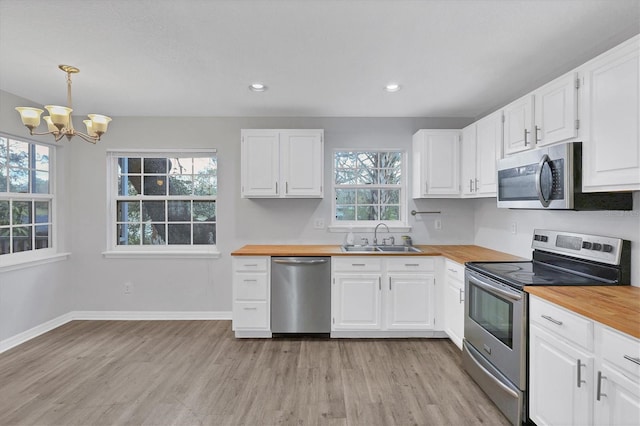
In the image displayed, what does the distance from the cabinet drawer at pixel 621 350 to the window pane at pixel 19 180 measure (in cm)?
483

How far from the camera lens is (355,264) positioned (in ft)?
10.9

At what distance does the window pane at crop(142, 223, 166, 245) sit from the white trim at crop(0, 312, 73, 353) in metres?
1.21

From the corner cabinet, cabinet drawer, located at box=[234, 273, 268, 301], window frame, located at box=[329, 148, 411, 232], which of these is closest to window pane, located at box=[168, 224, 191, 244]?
the corner cabinet

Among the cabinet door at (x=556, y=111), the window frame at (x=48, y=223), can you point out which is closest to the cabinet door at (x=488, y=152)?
the cabinet door at (x=556, y=111)

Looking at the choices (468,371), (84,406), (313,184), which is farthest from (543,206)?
(84,406)

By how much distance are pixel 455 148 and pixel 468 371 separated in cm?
222

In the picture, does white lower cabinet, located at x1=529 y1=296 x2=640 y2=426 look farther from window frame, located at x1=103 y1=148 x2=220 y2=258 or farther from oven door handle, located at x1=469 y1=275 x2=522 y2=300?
window frame, located at x1=103 y1=148 x2=220 y2=258

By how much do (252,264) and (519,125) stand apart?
2669mm

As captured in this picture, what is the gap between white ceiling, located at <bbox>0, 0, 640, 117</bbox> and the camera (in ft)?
6.02

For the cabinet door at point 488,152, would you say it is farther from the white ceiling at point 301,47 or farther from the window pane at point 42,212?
the window pane at point 42,212

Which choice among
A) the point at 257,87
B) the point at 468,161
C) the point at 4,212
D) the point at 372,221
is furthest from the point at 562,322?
the point at 4,212

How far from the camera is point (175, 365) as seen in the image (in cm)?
281

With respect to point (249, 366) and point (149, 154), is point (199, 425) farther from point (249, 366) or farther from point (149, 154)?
point (149, 154)

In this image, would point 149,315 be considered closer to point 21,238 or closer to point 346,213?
point 21,238
